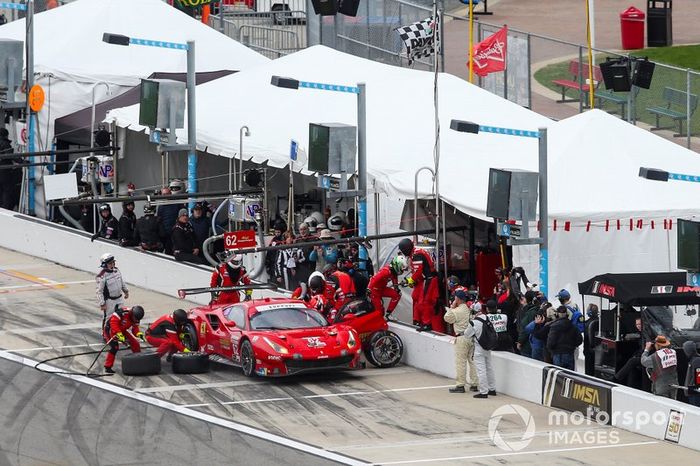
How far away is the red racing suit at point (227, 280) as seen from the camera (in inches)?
1029

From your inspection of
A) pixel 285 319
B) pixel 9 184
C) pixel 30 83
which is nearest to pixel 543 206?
pixel 285 319

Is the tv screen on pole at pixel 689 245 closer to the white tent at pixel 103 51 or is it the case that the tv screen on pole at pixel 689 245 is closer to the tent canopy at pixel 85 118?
the tent canopy at pixel 85 118

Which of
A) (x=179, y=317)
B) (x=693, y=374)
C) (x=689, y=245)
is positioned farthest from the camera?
(x=179, y=317)

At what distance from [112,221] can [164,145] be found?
90.5 inches

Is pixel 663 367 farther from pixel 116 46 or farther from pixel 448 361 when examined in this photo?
pixel 116 46

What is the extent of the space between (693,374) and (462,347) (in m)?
3.87

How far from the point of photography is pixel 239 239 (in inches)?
1050

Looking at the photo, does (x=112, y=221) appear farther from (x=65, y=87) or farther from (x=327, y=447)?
(x=327, y=447)

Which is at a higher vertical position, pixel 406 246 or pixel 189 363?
pixel 406 246

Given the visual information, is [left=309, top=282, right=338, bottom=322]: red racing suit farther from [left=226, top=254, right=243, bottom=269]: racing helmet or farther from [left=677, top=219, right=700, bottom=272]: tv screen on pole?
[left=677, top=219, right=700, bottom=272]: tv screen on pole

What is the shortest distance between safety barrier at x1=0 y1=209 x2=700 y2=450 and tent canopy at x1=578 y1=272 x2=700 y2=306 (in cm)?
119

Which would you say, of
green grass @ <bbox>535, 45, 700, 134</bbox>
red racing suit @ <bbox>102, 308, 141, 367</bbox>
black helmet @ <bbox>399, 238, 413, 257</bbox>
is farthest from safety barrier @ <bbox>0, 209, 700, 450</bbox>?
green grass @ <bbox>535, 45, 700, 134</bbox>

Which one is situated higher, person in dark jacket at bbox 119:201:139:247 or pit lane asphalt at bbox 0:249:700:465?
person in dark jacket at bbox 119:201:139:247

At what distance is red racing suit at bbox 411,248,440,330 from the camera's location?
80.9 feet
